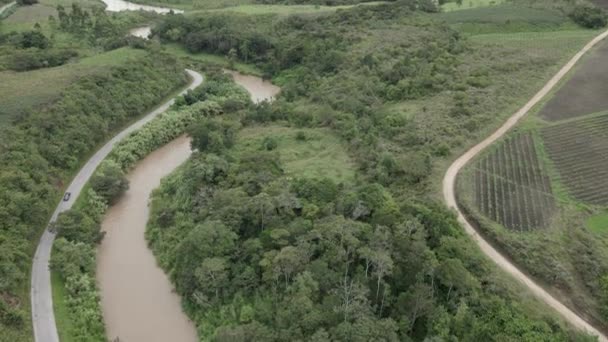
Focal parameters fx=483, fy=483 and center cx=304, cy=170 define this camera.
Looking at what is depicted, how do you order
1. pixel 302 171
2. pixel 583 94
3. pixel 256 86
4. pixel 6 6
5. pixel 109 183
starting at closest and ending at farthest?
pixel 109 183
pixel 302 171
pixel 583 94
pixel 256 86
pixel 6 6

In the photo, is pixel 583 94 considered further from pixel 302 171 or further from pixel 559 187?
pixel 302 171

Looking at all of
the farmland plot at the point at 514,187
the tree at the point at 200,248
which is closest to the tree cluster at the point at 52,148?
the tree at the point at 200,248

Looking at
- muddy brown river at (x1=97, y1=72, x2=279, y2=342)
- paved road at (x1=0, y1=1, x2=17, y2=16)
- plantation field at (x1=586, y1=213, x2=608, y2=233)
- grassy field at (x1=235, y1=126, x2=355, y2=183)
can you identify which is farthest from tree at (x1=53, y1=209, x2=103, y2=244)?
paved road at (x1=0, y1=1, x2=17, y2=16)

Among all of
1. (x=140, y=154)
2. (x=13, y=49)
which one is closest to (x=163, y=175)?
(x=140, y=154)

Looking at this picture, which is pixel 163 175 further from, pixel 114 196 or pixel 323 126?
pixel 323 126

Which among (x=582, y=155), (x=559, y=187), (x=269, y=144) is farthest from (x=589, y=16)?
(x=269, y=144)

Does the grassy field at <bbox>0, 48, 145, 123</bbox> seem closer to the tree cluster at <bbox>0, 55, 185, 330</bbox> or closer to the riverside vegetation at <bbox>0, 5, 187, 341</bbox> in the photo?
the riverside vegetation at <bbox>0, 5, 187, 341</bbox>
